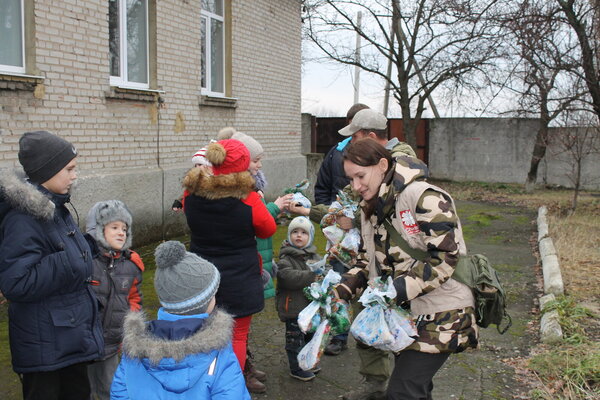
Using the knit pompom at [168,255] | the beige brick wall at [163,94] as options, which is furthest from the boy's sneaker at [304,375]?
the beige brick wall at [163,94]

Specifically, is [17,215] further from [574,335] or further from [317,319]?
[574,335]

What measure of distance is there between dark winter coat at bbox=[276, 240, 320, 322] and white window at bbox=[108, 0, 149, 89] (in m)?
4.89

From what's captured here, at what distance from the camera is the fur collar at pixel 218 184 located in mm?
3316

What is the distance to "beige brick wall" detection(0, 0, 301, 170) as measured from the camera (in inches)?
263

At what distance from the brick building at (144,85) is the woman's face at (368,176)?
15.5ft

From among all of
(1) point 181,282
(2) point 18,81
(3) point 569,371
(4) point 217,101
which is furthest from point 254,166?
(4) point 217,101

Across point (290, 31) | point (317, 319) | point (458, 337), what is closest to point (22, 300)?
point (317, 319)

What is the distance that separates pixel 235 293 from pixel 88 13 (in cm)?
524

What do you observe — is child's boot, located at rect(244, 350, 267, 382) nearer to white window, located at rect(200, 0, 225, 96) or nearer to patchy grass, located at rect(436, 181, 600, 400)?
patchy grass, located at rect(436, 181, 600, 400)

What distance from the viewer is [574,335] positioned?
15.8 feet

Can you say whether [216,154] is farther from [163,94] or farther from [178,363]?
[163,94]

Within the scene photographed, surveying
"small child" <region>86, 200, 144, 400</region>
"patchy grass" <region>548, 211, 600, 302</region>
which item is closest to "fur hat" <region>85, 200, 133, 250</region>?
"small child" <region>86, 200, 144, 400</region>

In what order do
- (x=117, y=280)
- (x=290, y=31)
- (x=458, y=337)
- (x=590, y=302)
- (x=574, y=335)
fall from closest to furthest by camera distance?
(x=458, y=337)
(x=117, y=280)
(x=574, y=335)
(x=590, y=302)
(x=290, y=31)

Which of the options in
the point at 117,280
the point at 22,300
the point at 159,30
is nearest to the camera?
the point at 22,300
